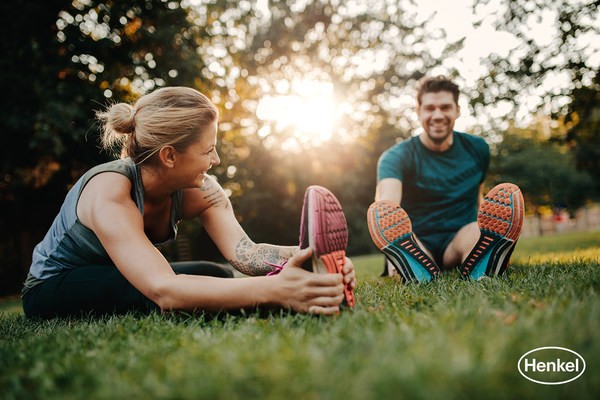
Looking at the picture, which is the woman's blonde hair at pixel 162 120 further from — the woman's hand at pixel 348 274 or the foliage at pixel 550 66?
the foliage at pixel 550 66

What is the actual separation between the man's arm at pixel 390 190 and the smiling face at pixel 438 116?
2.03 ft

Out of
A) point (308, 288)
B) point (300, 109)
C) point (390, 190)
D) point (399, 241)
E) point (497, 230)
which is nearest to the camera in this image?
point (308, 288)

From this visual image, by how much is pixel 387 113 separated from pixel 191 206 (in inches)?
722

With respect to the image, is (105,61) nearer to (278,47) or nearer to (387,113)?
(278,47)

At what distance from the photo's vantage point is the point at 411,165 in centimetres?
405

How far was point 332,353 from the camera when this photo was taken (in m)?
1.26

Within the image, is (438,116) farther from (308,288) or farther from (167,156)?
(308,288)

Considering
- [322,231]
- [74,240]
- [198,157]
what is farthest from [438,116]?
Result: [74,240]

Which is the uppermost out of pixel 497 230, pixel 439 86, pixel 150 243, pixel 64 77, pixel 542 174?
pixel 64 77

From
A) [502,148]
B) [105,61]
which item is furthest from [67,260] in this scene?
[502,148]

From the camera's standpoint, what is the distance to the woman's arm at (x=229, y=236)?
2.73m

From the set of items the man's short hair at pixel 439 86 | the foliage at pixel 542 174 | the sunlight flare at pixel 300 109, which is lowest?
the foliage at pixel 542 174

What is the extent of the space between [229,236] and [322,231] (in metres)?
1.21

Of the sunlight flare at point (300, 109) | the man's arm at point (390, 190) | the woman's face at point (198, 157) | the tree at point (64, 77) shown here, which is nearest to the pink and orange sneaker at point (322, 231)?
the woman's face at point (198, 157)
